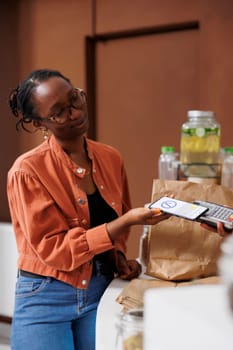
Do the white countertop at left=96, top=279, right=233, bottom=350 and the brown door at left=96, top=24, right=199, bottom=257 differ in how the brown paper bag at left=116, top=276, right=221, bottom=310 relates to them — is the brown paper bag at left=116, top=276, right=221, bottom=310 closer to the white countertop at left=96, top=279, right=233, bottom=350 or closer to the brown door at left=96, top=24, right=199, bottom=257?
the white countertop at left=96, top=279, right=233, bottom=350

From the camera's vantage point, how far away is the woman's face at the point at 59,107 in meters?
1.21

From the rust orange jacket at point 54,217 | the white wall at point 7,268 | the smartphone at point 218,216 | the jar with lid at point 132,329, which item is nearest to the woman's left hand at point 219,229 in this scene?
the smartphone at point 218,216

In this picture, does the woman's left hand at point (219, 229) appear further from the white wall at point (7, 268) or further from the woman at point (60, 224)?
the white wall at point (7, 268)

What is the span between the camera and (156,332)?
1.95ft

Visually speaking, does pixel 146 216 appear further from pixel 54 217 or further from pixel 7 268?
pixel 7 268

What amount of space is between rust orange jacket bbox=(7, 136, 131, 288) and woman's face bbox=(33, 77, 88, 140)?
62mm

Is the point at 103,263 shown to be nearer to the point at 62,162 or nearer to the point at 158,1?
the point at 62,162

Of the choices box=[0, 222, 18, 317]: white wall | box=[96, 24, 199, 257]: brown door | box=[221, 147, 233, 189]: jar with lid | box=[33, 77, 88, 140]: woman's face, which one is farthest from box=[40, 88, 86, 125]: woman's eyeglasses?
box=[0, 222, 18, 317]: white wall

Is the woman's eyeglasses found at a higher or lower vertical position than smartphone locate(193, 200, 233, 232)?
higher

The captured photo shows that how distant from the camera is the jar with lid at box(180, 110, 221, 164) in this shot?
5.02 ft

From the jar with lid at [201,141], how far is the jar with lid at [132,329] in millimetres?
855

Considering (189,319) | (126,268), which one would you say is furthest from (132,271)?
(189,319)

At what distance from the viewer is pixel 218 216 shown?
3.41 ft

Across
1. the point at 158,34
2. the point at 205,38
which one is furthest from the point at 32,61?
the point at 205,38
